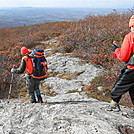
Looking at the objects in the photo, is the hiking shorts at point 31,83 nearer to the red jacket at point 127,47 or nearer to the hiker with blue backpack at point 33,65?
the hiker with blue backpack at point 33,65

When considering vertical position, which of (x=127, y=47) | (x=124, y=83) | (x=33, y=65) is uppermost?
(x=127, y=47)

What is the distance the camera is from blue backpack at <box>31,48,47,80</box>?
464 centimetres

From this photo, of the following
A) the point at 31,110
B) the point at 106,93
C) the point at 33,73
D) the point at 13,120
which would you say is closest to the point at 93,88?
the point at 106,93

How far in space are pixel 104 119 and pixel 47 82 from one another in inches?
196

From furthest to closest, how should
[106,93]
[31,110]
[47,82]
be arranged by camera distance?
[47,82]
[106,93]
[31,110]

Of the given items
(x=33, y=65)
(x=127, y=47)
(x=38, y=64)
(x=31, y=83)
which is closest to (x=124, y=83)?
(x=127, y=47)

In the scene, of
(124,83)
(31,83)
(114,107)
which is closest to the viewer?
(124,83)

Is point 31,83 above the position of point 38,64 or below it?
below

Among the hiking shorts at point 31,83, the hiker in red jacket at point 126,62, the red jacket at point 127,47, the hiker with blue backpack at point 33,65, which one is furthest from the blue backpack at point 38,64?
the red jacket at point 127,47

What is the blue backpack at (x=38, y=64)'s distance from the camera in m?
4.64

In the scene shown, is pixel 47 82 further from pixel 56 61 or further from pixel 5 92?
pixel 56 61

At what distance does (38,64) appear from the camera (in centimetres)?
475

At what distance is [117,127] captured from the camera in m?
3.29

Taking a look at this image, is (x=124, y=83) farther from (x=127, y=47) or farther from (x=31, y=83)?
(x=31, y=83)
